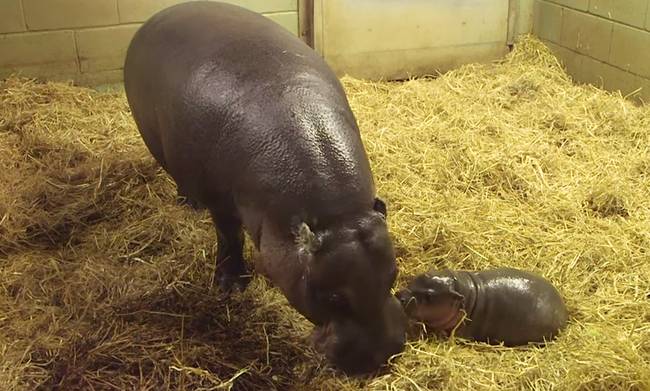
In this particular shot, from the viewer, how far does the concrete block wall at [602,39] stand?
17.4ft

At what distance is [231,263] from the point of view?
3.09 meters

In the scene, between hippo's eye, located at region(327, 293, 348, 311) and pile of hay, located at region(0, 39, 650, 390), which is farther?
pile of hay, located at region(0, 39, 650, 390)

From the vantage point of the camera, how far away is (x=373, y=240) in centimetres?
225

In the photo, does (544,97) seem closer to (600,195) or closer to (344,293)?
(600,195)

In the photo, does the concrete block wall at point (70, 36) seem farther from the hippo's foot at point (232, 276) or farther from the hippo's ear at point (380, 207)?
the hippo's ear at point (380, 207)

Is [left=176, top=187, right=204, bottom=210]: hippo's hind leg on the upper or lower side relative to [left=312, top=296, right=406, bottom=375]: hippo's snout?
lower

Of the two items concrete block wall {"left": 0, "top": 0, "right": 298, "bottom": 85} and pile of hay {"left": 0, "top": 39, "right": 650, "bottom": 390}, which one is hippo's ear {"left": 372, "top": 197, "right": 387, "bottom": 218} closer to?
pile of hay {"left": 0, "top": 39, "right": 650, "bottom": 390}

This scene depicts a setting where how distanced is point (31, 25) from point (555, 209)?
3603 millimetres

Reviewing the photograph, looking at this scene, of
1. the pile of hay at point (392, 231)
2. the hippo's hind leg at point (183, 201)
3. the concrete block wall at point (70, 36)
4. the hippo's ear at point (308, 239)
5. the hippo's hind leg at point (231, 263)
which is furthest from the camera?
the concrete block wall at point (70, 36)

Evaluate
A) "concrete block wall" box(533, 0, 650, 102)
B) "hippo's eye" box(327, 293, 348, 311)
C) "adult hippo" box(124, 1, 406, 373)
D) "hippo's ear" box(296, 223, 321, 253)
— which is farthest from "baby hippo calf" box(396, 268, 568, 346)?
"concrete block wall" box(533, 0, 650, 102)

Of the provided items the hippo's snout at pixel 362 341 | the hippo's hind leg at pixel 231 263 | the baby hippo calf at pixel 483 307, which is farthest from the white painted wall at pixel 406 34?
the hippo's snout at pixel 362 341

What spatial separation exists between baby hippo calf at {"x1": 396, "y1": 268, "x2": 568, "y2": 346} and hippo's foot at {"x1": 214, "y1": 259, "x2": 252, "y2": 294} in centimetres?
70

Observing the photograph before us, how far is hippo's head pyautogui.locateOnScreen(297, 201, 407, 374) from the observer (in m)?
2.21

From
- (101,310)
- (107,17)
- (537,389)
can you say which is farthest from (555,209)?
(107,17)
